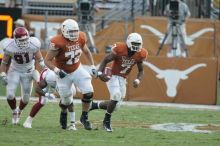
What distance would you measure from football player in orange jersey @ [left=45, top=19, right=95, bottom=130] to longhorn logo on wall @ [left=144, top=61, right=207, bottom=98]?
284 inches

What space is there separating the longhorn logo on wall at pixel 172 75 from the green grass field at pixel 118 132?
259cm

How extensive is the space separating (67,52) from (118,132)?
5.26ft

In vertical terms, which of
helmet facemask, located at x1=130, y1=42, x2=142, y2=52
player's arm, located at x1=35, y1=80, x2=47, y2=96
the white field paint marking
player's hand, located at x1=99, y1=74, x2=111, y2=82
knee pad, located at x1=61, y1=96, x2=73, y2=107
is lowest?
the white field paint marking

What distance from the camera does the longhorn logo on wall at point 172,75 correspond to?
2052 centimetres

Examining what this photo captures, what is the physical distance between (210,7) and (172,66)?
5861mm

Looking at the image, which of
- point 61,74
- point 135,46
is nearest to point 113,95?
point 135,46

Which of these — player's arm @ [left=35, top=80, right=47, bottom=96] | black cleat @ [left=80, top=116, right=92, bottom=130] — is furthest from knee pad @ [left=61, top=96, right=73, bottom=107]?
player's arm @ [left=35, top=80, right=47, bottom=96]

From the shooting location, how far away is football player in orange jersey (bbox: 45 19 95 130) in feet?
43.3

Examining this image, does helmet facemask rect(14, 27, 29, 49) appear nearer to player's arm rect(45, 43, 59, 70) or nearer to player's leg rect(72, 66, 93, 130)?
player's arm rect(45, 43, 59, 70)

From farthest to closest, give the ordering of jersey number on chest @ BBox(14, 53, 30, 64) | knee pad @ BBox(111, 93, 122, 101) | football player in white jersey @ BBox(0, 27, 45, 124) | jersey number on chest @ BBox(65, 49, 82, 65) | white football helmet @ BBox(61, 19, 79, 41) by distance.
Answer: jersey number on chest @ BBox(14, 53, 30, 64) → football player in white jersey @ BBox(0, 27, 45, 124) → knee pad @ BBox(111, 93, 122, 101) → jersey number on chest @ BBox(65, 49, 82, 65) → white football helmet @ BBox(61, 19, 79, 41)

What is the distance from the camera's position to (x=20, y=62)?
558 inches

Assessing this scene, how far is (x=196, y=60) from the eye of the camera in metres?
20.6

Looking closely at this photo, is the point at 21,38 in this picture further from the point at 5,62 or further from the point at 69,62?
the point at 69,62

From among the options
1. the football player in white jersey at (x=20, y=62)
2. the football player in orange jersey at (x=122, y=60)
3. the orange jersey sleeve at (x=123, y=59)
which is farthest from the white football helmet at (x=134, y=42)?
the football player in white jersey at (x=20, y=62)
